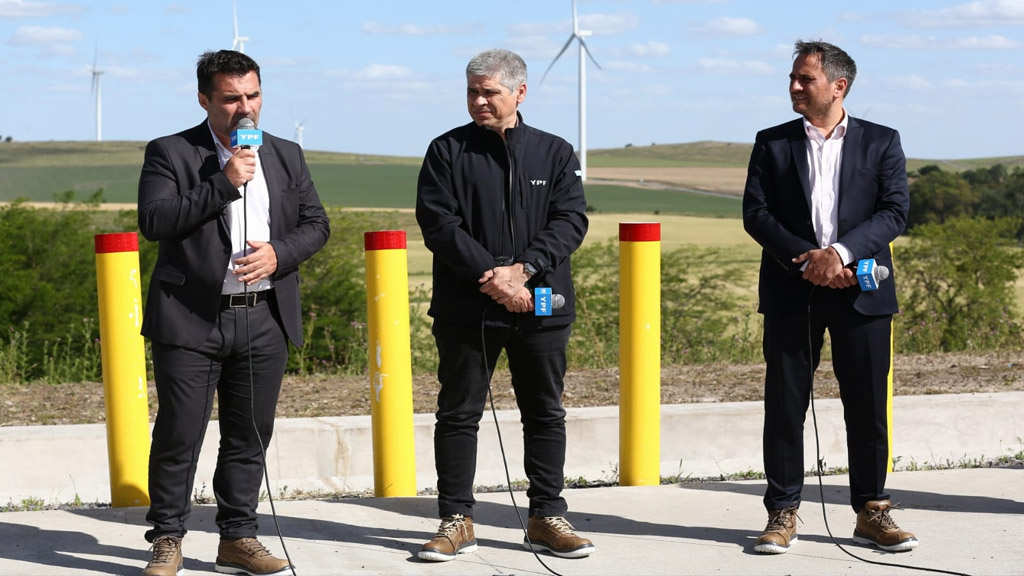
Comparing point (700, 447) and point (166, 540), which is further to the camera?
point (700, 447)

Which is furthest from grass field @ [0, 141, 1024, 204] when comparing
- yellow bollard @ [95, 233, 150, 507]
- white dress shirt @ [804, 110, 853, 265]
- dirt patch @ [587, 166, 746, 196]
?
white dress shirt @ [804, 110, 853, 265]

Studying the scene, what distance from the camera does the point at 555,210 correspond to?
514 cm

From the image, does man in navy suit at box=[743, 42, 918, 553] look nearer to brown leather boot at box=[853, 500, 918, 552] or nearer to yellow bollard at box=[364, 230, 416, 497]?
brown leather boot at box=[853, 500, 918, 552]

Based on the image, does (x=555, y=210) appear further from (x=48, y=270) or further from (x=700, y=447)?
(x=48, y=270)

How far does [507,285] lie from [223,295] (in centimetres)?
111

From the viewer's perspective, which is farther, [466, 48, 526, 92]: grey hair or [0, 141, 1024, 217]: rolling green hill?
[0, 141, 1024, 217]: rolling green hill

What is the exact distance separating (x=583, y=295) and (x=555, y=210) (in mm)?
10830

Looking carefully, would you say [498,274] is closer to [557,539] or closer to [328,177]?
[557,539]

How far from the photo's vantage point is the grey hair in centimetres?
494

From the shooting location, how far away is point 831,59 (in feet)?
16.7

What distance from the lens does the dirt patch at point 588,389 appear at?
26.2 feet

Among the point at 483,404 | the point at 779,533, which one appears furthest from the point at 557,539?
the point at 779,533

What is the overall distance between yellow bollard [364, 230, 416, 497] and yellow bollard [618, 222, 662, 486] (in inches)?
43.2

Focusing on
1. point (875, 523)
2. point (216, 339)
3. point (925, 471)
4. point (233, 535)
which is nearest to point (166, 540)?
point (233, 535)
